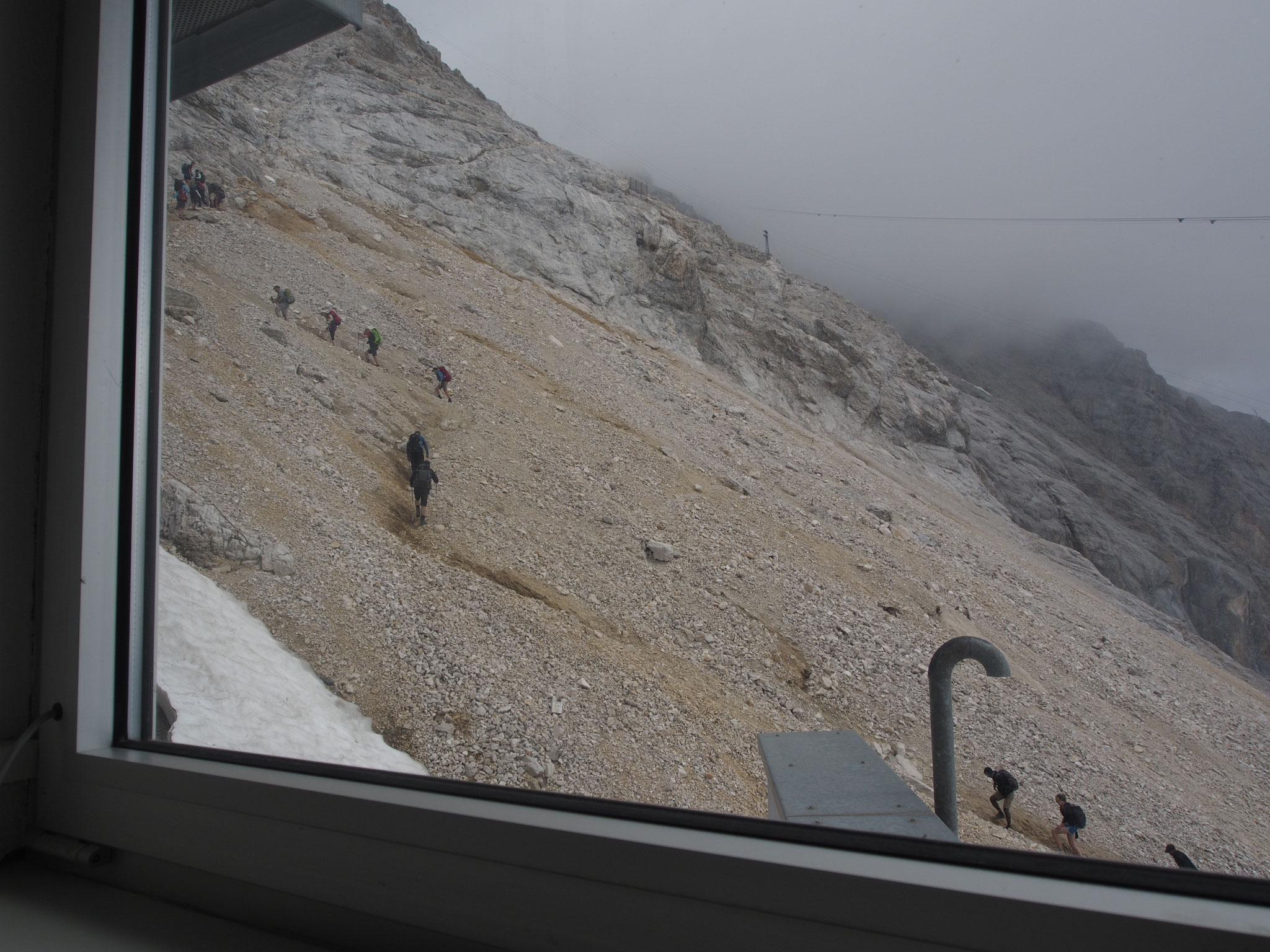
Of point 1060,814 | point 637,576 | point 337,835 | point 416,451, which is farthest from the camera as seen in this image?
point 416,451

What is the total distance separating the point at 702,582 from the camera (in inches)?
153

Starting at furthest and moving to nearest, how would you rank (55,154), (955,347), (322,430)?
(322,430) < (955,347) < (55,154)

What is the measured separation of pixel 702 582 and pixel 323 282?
772 centimetres

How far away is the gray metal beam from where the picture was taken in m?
1.41

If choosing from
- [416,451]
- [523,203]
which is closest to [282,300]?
[416,451]

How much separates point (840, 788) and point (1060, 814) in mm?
867

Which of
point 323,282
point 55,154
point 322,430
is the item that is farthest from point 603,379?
point 55,154

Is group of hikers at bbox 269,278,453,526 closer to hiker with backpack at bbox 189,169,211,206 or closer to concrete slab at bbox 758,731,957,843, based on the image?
hiker with backpack at bbox 189,169,211,206

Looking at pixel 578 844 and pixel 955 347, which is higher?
pixel 955 347

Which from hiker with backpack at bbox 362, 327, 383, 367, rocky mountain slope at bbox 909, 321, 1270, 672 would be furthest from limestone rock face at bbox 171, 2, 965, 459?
rocky mountain slope at bbox 909, 321, 1270, 672

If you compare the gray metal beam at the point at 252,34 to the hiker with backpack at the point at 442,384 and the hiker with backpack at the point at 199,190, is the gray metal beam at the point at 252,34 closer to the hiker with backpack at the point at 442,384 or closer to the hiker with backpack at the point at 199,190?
the hiker with backpack at the point at 442,384

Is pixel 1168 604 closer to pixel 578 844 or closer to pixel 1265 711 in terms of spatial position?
pixel 1265 711

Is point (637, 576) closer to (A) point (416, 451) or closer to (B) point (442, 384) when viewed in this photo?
(A) point (416, 451)

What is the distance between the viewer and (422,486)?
163 inches
